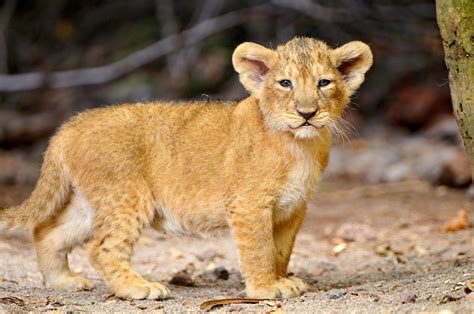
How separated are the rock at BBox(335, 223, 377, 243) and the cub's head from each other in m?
2.56

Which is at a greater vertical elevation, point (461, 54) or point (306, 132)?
point (461, 54)

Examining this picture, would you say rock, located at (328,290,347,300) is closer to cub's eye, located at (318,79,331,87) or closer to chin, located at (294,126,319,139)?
chin, located at (294,126,319,139)

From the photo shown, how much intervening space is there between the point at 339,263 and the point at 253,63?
2142 millimetres

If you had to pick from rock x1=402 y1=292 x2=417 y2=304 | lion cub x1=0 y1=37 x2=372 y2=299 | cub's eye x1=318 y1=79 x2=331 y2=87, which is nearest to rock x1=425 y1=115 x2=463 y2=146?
lion cub x1=0 y1=37 x2=372 y2=299

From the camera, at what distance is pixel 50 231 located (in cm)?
658

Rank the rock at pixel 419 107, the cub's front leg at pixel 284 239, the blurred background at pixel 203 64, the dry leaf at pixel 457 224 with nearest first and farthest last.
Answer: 1. the cub's front leg at pixel 284 239
2. the dry leaf at pixel 457 224
3. the blurred background at pixel 203 64
4. the rock at pixel 419 107

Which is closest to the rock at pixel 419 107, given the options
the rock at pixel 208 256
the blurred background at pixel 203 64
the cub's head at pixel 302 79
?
the blurred background at pixel 203 64

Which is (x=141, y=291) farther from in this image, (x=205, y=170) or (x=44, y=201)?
(x=44, y=201)

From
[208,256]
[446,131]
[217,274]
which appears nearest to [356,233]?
[208,256]

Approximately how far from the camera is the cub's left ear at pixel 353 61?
610 cm

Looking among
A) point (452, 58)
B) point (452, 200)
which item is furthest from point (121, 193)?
point (452, 200)

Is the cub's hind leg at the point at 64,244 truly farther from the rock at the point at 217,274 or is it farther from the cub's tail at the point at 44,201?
the rock at the point at 217,274

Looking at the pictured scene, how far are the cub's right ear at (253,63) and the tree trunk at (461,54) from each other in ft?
4.12

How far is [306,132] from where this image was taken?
226 inches
